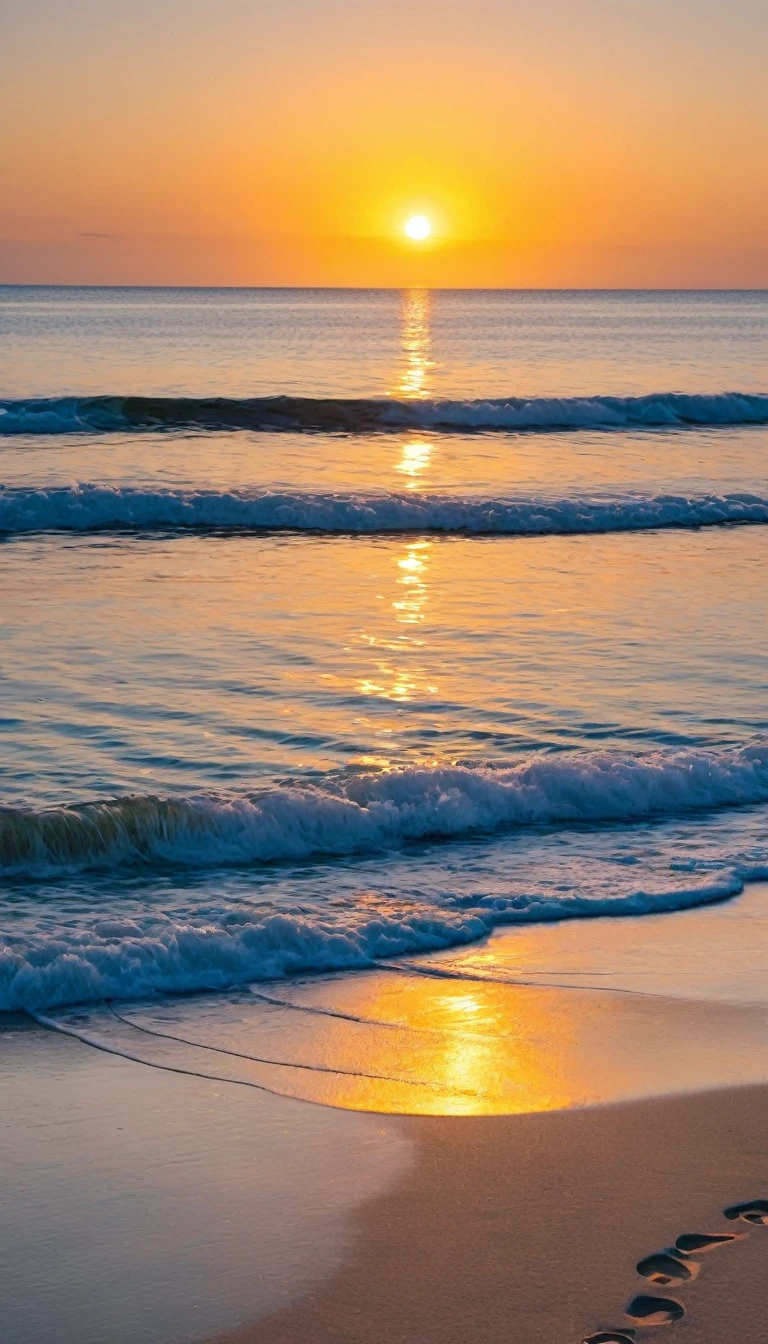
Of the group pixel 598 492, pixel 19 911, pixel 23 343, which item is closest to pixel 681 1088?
pixel 19 911

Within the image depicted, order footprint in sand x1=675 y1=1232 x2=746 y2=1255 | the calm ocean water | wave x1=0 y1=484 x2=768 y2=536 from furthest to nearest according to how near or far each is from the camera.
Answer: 1. wave x1=0 y1=484 x2=768 y2=536
2. the calm ocean water
3. footprint in sand x1=675 y1=1232 x2=746 y2=1255

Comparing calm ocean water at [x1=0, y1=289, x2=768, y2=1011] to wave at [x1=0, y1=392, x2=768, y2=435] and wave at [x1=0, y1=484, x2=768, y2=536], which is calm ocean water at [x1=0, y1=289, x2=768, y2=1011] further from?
wave at [x1=0, y1=392, x2=768, y2=435]

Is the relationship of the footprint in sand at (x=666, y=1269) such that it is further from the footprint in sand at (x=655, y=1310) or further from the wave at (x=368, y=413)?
the wave at (x=368, y=413)

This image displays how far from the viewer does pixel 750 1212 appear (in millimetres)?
4027

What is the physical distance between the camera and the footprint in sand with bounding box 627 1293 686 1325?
3.54m

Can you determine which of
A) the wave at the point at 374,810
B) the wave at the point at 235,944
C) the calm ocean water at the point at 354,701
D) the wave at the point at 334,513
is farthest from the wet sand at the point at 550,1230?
the wave at the point at 334,513

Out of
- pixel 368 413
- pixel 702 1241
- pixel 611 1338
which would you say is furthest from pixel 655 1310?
pixel 368 413

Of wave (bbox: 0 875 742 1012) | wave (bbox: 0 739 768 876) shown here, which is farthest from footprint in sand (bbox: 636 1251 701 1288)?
wave (bbox: 0 739 768 876)

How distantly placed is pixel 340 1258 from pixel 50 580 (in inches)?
458

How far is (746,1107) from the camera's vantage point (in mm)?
4672

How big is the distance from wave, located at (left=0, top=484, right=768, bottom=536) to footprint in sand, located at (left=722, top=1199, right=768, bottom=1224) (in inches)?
595

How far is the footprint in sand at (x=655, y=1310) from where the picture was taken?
11.6 feet

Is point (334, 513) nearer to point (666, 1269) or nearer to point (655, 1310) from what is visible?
point (666, 1269)

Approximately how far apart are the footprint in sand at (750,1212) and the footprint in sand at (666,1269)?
0.25m
